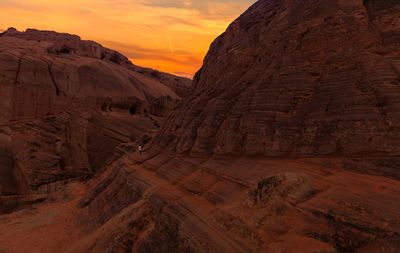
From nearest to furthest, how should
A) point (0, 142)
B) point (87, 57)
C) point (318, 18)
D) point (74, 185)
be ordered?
point (318, 18), point (74, 185), point (0, 142), point (87, 57)

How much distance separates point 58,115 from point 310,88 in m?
27.9

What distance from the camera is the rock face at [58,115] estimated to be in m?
31.2

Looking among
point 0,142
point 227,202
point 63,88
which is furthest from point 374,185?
point 63,88

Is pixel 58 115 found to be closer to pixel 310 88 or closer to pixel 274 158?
pixel 274 158

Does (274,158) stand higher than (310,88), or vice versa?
(310,88)

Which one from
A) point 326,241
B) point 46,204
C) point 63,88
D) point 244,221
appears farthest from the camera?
point 63,88

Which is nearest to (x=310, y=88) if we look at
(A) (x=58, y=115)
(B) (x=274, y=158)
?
(B) (x=274, y=158)

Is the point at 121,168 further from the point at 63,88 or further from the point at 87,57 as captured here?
the point at 87,57

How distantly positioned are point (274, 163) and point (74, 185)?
20.9 metres

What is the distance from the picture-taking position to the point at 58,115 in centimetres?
3512

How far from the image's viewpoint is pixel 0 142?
33.6 meters

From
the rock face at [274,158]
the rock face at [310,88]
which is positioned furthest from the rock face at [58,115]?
the rock face at [310,88]

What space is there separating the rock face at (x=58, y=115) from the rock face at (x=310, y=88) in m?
17.9

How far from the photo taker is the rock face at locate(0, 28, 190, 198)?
3122cm
